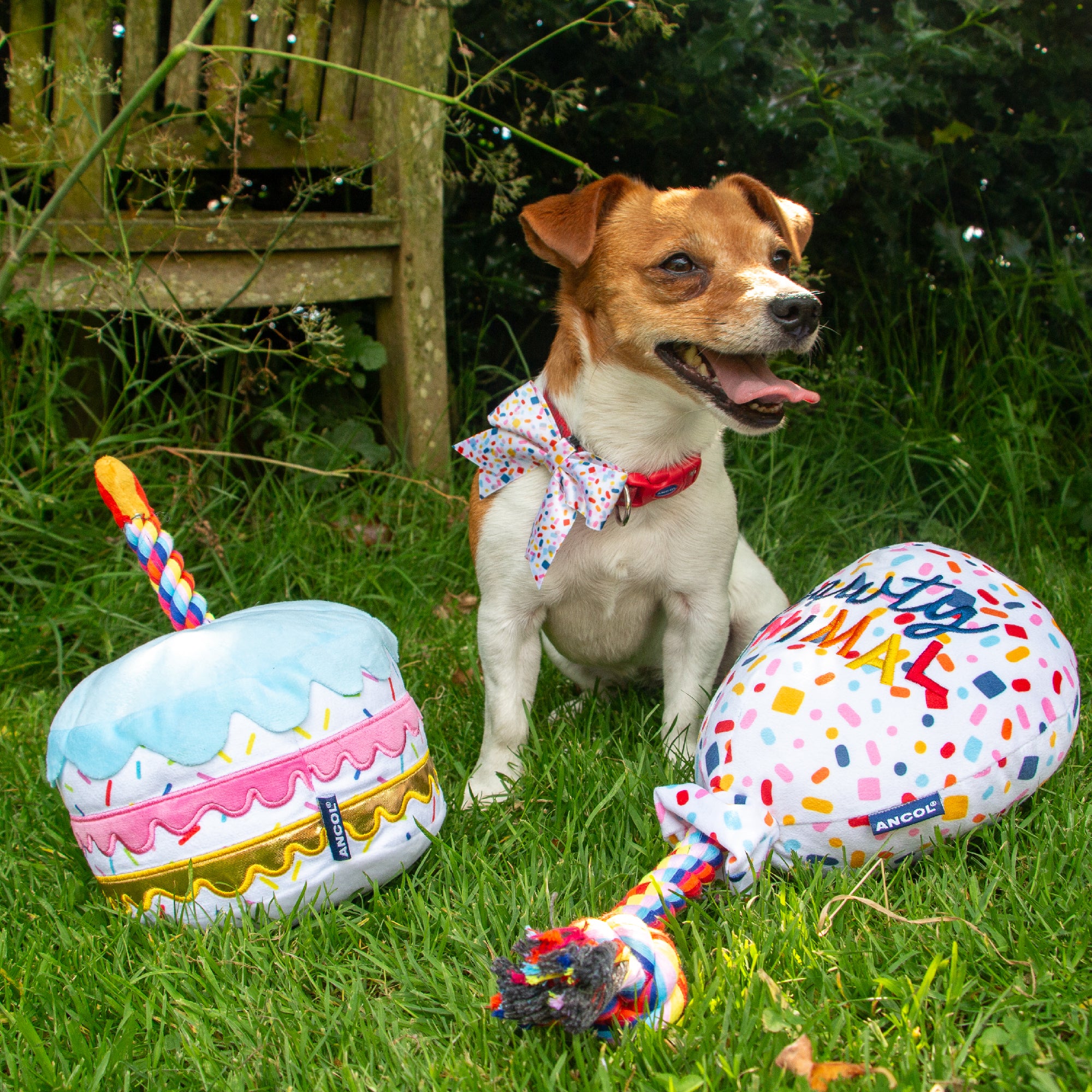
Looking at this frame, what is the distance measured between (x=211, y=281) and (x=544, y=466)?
155 centimetres

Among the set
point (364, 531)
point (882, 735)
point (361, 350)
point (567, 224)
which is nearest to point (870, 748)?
point (882, 735)

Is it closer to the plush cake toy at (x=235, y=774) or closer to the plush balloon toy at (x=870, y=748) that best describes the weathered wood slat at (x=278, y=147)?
the plush cake toy at (x=235, y=774)

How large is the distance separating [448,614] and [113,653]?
0.93m

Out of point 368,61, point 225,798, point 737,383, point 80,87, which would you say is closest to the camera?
point 225,798

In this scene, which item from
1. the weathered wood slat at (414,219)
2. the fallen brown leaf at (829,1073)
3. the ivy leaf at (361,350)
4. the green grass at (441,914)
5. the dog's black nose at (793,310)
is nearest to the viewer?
the fallen brown leaf at (829,1073)

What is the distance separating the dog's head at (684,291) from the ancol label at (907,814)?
749 mm

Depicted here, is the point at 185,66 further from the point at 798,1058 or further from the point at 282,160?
the point at 798,1058

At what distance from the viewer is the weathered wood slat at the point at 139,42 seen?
308 centimetres

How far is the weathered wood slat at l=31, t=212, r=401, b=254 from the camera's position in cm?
297

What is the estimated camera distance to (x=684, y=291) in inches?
83.4

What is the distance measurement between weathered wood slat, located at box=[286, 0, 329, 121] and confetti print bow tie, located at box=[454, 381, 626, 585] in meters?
1.67

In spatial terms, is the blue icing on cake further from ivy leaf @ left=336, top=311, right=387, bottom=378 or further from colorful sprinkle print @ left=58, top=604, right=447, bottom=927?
ivy leaf @ left=336, top=311, right=387, bottom=378

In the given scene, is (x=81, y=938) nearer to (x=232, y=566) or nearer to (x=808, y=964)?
(x=808, y=964)

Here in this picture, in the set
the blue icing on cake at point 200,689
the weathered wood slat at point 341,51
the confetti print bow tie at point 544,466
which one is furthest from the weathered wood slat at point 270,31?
the blue icing on cake at point 200,689
